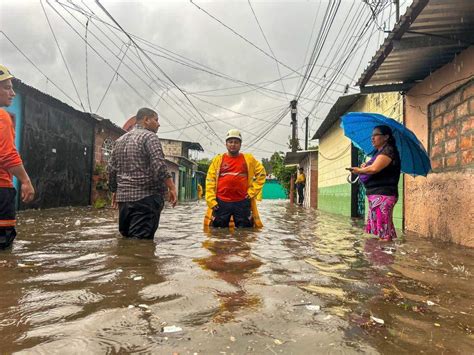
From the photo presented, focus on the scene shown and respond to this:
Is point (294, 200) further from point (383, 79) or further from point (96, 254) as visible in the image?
point (96, 254)

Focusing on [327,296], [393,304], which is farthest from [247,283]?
[393,304]

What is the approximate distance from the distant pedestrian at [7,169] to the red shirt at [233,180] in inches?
118

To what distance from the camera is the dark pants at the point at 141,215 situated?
14.5 feet

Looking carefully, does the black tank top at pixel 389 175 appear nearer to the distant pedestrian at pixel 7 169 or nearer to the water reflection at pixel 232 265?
the water reflection at pixel 232 265

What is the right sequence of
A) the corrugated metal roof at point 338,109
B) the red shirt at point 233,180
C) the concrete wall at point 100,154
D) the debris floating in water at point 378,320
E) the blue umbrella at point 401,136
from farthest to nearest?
the concrete wall at point 100,154 → the corrugated metal roof at point 338,109 → the red shirt at point 233,180 → the blue umbrella at point 401,136 → the debris floating in water at point 378,320

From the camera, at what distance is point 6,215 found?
3.56 meters

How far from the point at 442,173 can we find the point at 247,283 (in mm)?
4104

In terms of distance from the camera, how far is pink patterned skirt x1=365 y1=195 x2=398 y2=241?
4.53 metres

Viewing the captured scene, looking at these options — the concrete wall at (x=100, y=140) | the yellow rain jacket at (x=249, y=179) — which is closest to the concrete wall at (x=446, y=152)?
the yellow rain jacket at (x=249, y=179)

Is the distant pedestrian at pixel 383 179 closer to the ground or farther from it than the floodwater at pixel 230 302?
farther from it

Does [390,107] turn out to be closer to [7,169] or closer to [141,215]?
[141,215]

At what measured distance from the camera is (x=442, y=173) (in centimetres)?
536

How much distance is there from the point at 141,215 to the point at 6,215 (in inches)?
53.6

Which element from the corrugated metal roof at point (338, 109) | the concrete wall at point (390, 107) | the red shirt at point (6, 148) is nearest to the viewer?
the red shirt at point (6, 148)
